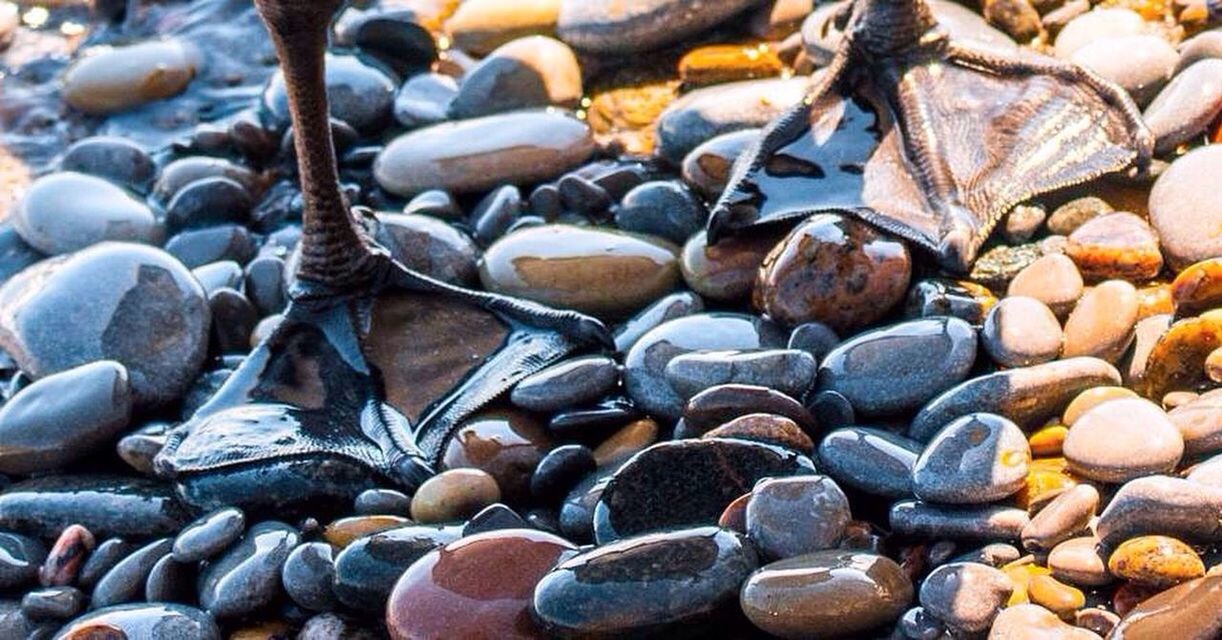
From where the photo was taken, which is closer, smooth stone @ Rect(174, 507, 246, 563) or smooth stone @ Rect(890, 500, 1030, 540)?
smooth stone @ Rect(890, 500, 1030, 540)

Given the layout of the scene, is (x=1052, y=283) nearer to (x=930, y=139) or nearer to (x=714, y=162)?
(x=930, y=139)

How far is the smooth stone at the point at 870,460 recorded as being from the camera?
150 inches

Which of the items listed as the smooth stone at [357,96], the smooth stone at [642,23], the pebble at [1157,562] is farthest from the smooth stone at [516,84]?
the pebble at [1157,562]

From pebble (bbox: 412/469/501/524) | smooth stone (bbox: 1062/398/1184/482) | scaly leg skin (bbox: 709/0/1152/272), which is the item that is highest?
scaly leg skin (bbox: 709/0/1152/272)

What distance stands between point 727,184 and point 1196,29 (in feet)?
6.58

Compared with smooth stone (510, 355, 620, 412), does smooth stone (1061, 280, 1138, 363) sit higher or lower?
higher

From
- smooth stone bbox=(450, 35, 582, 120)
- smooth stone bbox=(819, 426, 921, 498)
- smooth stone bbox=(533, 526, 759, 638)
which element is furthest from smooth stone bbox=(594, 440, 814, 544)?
smooth stone bbox=(450, 35, 582, 120)

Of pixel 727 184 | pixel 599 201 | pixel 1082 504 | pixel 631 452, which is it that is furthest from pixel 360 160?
pixel 1082 504

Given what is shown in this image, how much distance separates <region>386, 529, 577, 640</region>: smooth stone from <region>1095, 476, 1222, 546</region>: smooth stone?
1300 millimetres

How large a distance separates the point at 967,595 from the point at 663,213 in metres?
2.36

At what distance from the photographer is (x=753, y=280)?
4.87m

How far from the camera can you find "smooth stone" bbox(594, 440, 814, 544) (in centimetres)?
380

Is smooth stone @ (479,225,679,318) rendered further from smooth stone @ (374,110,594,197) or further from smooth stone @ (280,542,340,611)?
smooth stone @ (280,542,340,611)

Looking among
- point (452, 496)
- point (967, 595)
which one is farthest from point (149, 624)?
point (967, 595)
